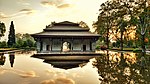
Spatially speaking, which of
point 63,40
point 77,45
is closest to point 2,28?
point 63,40

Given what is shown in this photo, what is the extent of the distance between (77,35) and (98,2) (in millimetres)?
28307

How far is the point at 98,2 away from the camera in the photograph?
Result: 7206 centimetres

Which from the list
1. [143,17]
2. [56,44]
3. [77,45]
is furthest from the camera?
[77,45]

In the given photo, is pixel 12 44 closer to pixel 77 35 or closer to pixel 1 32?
pixel 1 32

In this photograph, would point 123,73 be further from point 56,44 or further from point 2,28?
point 2,28

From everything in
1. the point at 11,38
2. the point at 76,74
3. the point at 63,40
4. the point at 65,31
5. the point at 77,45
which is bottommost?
the point at 76,74

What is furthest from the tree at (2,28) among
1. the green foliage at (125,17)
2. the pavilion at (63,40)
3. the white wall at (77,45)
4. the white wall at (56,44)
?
the white wall at (77,45)

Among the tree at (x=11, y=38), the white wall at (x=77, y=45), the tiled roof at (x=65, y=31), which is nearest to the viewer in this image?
the tiled roof at (x=65, y=31)

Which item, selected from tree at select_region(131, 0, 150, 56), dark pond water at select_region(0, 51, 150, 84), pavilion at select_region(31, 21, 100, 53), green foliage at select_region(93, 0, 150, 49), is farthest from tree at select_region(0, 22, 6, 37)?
dark pond water at select_region(0, 51, 150, 84)

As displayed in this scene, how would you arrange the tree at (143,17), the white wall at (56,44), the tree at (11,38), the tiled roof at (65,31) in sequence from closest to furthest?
1. the tree at (143,17)
2. the tiled roof at (65,31)
3. the white wall at (56,44)
4. the tree at (11,38)

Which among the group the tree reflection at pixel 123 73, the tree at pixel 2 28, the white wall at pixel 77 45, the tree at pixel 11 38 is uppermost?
the tree at pixel 2 28

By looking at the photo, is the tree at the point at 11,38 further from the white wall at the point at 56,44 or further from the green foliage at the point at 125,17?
the white wall at the point at 56,44

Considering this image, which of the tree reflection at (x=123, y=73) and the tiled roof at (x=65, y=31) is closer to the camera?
the tree reflection at (x=123, y=73)

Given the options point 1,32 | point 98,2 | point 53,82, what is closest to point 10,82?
point 53,82
